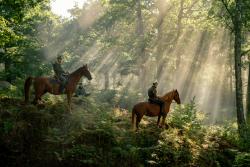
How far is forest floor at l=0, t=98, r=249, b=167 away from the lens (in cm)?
1550

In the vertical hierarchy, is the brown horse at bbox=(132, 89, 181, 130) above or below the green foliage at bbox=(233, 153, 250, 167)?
above

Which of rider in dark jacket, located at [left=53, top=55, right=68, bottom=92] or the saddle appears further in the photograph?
rider in dark jacket, located at [left=53, top=55, right=68, bottom=92]

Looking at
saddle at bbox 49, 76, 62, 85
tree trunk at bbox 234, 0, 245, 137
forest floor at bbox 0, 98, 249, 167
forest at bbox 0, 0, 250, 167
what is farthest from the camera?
tree trunk at bbox 234, 0, 245, 137

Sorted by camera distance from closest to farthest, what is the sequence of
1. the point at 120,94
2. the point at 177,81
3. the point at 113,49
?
the point at 120,94
the point at 113,49
the point at 177,81

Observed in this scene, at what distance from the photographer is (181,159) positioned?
16.6 m

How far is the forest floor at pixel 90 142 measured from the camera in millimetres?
15500

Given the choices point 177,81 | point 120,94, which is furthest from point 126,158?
point 177,81

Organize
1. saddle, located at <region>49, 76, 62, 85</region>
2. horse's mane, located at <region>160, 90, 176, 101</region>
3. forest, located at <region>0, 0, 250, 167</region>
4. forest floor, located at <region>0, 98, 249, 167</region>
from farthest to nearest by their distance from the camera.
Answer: horse's mane, located at <region>160, 90, 176, 101</region> < saddle, located at <region>49, 76, 62, 85</region> < forest, located at <region>0, 0, 250, 167</region> < forest floor, located at <region>0, 98, 249, 167</region>

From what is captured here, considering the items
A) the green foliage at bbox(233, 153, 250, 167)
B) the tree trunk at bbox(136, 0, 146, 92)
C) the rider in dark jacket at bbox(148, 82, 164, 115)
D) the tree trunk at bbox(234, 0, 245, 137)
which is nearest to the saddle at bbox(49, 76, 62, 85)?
the rider in dark jacket at bbox(148, 82, 164, 115)

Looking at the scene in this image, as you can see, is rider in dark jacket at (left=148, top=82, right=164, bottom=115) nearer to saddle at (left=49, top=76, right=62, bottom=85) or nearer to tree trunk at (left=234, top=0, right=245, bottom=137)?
saddle at (left=49, top=76, right=62, bottom=85)

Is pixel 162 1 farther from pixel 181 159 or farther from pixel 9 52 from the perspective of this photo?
pixel 181 159

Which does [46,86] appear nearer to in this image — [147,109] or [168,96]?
[147,109]

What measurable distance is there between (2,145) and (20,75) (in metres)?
16.7

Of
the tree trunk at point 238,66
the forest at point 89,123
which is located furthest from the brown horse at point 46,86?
the tree trunk at point 238,66
